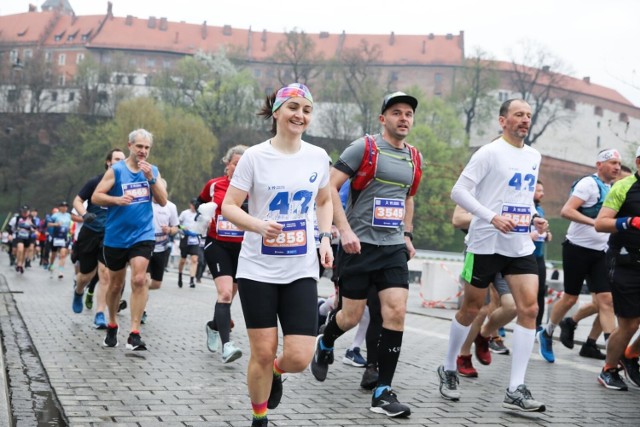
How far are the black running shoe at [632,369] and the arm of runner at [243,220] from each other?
4504mm

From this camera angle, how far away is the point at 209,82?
89.1 meters

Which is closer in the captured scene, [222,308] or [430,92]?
[222,308]

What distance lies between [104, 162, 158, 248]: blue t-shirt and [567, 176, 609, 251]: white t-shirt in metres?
3.97

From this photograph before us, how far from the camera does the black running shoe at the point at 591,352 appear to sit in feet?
33.4

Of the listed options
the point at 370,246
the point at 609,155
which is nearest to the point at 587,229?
the point at 609,155

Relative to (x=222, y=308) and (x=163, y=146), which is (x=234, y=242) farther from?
(x=163, y=146)

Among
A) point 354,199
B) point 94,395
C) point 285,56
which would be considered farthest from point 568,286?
point 285,56

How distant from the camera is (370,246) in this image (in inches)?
263

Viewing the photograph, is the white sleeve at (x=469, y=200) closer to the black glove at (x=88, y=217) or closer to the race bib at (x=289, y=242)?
the race bib at (x=289, y=242)

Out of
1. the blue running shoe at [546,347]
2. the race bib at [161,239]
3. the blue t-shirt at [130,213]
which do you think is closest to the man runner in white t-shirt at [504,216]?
the blue running shoe at [546,347]

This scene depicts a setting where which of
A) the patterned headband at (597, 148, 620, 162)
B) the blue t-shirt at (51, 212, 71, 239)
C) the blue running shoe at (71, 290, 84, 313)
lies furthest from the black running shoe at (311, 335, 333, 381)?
the blue t-shirt at (51, 212, 71, 239)

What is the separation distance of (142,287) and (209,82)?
268 ft

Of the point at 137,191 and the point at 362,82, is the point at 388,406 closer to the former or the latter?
the point at 137,191

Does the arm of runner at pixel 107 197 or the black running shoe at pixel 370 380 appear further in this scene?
the arm of runner at pixel 107 197
